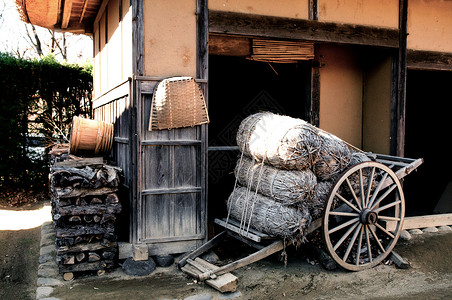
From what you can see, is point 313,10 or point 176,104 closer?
point 176,104

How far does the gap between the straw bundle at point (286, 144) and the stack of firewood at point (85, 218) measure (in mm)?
1905

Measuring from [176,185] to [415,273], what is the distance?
339cm

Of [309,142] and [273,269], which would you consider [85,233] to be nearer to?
Result: [273,269]

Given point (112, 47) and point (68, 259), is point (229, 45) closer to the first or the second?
point (112, 47)

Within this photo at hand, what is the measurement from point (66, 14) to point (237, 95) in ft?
13.5

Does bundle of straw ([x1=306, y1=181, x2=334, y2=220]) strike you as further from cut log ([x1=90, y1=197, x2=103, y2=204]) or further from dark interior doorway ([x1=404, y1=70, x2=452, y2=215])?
dark interior doorway ([x1=404, y1=70, x2=452, y2=215])

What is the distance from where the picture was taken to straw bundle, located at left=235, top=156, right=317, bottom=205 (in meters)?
4.60

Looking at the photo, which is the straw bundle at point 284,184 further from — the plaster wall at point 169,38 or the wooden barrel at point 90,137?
the wooden barrel at point 90,137

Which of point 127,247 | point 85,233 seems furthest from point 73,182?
point 127,247

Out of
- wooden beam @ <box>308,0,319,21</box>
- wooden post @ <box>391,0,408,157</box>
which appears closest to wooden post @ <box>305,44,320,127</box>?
wooden beam @ <box>308,0,319,21</box>

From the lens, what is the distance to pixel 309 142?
4.62m

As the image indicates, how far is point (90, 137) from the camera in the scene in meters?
6.11

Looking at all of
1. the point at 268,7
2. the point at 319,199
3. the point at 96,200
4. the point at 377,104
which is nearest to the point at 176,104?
the point at 96,200

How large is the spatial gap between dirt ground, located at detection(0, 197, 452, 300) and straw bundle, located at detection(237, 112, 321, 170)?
4.70 ft
